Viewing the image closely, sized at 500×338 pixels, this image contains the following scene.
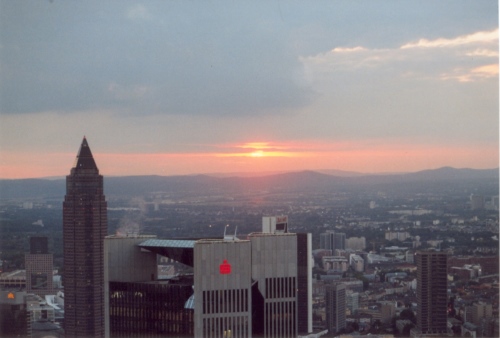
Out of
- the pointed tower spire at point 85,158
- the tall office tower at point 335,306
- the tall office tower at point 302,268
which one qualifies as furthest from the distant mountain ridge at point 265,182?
the pointed tower spire at point 85,158

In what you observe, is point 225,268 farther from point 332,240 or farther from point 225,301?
point 332,240

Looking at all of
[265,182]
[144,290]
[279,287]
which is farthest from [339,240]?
[144,290]

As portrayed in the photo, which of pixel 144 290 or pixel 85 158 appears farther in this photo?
pixel 85 158

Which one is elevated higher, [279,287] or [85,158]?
[85,158]

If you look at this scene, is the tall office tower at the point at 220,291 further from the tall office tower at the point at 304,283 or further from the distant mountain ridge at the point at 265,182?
the distant mountain ridge at the point at 265,182

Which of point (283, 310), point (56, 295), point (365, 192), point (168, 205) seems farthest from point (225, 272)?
point (56, 295)

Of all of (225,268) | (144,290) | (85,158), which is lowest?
(144,290)
